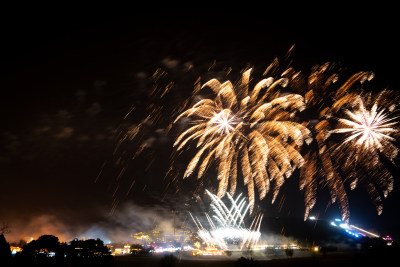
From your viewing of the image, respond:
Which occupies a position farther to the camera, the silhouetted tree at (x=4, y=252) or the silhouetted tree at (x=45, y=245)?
the silhouetted tree at (x=45, y=245)

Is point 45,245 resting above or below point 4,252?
above

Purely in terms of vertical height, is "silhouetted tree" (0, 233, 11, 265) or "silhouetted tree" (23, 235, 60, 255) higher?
"silhouetted tree" (23, 235, 60, 255)

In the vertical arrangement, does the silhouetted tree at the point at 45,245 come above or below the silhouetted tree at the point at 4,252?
above

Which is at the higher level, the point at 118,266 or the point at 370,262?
the point at 118,266

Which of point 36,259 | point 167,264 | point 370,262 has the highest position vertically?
point 36,259

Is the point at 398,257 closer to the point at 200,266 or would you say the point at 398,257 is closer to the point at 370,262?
the point at 370,262

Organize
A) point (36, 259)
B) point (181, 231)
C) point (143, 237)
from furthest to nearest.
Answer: point (143, 237) → point (181, 231) → point (36, 259)

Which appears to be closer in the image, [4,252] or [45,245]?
[4,252]

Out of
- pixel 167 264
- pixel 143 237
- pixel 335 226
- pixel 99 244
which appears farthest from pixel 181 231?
pixel 167 264

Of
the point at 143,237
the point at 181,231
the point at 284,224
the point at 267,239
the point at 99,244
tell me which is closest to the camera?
the point at 99,244

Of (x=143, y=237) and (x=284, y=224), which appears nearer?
(x=284, y=224)

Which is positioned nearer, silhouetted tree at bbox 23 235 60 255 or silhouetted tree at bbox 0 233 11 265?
silhouetted tree at bbox 0 233 11 265
